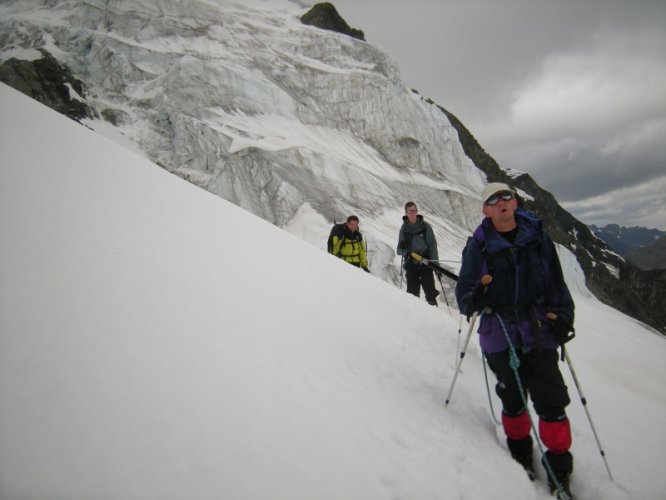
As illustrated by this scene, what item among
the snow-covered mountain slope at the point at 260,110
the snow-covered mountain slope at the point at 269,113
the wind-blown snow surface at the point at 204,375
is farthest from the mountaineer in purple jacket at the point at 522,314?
the snow-covered mountain slope at the point at 269,113

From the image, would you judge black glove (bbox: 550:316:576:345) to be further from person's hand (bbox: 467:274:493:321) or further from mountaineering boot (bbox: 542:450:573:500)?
mountaineering boot (bbox: 542:450:573:500)

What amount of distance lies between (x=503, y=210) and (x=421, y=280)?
4562 millimetres

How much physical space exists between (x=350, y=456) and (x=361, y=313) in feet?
8.48

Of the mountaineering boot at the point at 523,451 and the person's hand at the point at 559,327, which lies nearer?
the person's hand at the point at 559,327

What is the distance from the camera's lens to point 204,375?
6.64 ft

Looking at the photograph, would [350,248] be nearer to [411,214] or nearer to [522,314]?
[411,214]

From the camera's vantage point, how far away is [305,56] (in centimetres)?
3588

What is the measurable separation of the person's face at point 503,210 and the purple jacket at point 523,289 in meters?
0.10

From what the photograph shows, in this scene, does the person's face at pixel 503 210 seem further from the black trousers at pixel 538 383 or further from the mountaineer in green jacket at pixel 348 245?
the mountaineer in green jacket at pixel 348 245

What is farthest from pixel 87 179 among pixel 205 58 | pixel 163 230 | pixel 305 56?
pixel 305 56

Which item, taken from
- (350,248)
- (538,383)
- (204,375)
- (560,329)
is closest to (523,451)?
(538,383)

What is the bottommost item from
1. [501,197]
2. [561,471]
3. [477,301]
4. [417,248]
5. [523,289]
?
[561,471]

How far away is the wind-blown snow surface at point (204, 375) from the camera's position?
1.44 metres

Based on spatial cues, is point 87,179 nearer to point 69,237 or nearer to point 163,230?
point 163,230
